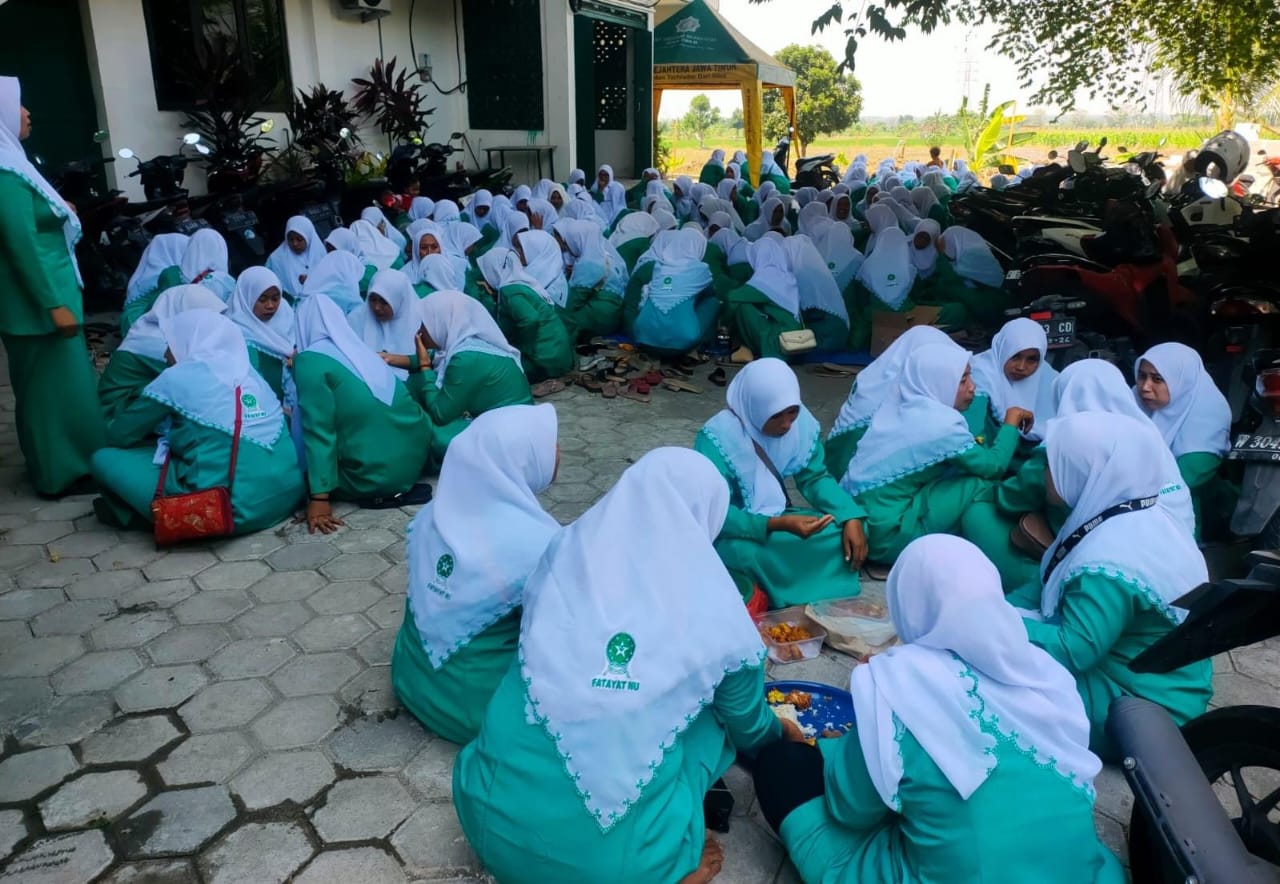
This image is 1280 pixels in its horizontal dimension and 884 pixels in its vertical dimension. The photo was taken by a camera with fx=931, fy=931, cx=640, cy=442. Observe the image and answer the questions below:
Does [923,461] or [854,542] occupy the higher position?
[923,461]

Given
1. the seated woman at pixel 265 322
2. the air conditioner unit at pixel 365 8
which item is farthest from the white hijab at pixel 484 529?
the air conditioner unit at pixel 365 8

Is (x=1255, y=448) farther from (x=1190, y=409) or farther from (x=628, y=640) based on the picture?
(x=628, y=640)

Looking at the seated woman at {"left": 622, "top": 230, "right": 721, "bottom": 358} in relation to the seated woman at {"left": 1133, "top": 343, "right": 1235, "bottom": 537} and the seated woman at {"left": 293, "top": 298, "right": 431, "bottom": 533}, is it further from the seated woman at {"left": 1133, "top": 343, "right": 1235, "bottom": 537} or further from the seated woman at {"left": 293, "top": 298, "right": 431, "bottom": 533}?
the seated woman at {"left": 1133, "top": 343, "right": 1235, "bottom": 537}

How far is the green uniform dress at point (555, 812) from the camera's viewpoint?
189 cm

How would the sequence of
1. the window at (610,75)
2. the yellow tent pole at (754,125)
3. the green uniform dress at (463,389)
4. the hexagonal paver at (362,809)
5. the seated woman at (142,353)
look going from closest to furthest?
the hexagonal paver at (362,809), the seated woman at (142,353), the green uniform dress at (463,389), the window at (610,75), the yellow tent pole at (754,125)

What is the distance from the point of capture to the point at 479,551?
2332 millimetres

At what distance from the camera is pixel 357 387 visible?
406 cm

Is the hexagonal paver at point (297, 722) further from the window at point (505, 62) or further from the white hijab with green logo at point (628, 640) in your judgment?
the window at point (505, 62)

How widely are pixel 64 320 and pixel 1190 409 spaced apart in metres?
4.60

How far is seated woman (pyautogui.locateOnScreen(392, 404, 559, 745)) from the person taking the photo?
7.66 ft

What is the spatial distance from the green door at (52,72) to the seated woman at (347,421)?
17.4 feet

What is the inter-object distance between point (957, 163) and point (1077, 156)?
5.82 m

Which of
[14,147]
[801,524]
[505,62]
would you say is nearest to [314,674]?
[801,524]

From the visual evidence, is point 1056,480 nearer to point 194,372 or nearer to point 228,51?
point 194,372
